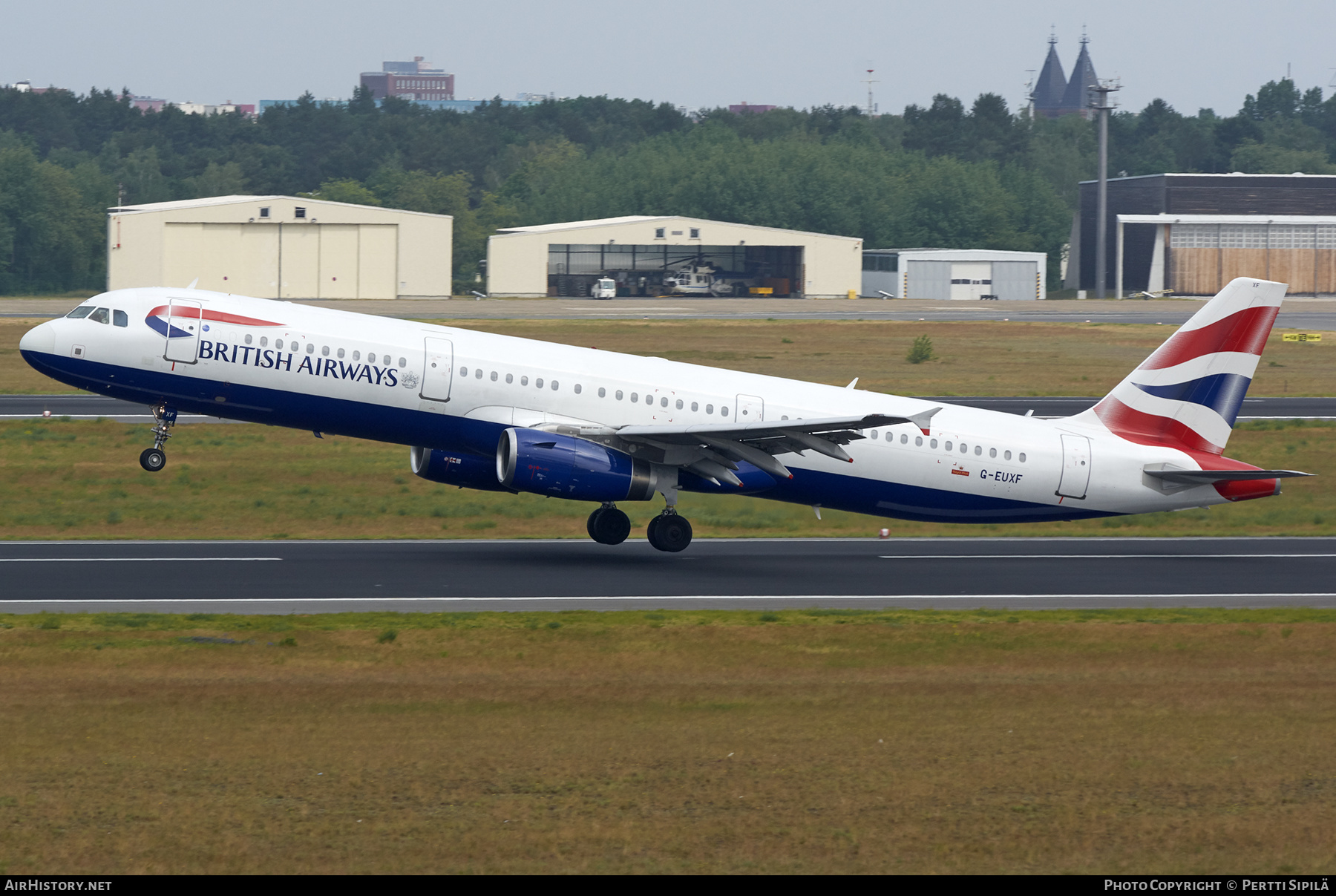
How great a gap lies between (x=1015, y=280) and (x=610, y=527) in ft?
428

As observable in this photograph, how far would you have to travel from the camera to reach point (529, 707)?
18719 mm

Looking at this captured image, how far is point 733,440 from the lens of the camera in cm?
3055

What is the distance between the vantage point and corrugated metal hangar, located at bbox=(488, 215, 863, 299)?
152 meters

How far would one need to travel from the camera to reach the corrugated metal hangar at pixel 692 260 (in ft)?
500

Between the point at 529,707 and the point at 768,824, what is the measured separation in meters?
5.33

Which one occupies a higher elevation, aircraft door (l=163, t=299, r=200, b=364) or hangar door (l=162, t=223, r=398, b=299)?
hangar door (l=162, t=223, r=398, b=299)

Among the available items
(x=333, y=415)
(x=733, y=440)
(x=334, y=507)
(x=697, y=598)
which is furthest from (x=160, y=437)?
(x=697, y=598)

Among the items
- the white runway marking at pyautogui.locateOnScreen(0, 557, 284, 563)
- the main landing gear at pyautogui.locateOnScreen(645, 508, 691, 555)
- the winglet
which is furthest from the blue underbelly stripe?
the winglet

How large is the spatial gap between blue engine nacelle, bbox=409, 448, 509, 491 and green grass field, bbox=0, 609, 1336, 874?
7481mm

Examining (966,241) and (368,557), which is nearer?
(368,557)

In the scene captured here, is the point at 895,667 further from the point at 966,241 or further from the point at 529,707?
the point at 966,241

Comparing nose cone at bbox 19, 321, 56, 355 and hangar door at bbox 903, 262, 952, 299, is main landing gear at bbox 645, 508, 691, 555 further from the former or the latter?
hangar door at bbox 903, 262, 952, 299

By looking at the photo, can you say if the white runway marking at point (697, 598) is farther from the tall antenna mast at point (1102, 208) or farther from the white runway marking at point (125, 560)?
the tall antenna mast at point (1102, 208)

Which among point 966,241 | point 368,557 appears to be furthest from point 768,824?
point 966,241
